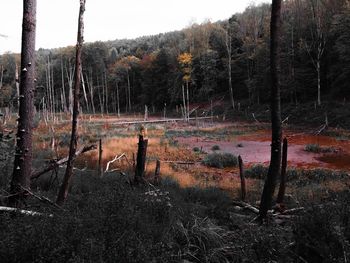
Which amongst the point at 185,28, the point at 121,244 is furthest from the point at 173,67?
the point at 121,244

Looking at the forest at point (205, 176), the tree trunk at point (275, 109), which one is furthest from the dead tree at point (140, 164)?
the tree trunk at point (275, 109)

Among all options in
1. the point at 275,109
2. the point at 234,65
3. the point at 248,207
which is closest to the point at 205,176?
the point at 248,207

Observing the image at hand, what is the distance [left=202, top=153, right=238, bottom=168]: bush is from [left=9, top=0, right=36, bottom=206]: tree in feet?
51.1

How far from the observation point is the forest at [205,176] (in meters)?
4.69

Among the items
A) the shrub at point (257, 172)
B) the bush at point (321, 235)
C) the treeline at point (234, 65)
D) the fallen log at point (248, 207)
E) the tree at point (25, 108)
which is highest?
the treeline at point (234, 65)

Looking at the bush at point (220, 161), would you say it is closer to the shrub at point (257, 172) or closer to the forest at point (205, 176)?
the forest at point (205, 176)

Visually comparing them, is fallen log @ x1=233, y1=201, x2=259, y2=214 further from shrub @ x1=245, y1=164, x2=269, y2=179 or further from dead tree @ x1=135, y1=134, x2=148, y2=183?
shrub @ x1=245, y1=164, x2=269, y2=179

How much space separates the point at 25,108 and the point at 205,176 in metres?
12.0

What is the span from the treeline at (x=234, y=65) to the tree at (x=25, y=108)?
48.5 ft

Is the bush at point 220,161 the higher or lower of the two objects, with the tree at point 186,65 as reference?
lower

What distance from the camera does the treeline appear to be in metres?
43.9

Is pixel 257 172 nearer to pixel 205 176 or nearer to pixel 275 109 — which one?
pixel 205 176

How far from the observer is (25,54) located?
242 inches

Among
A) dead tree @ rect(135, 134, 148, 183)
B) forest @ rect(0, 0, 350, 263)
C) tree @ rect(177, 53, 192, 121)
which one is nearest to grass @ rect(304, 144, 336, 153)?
forest @ rect(0, 0, 350, 263)
